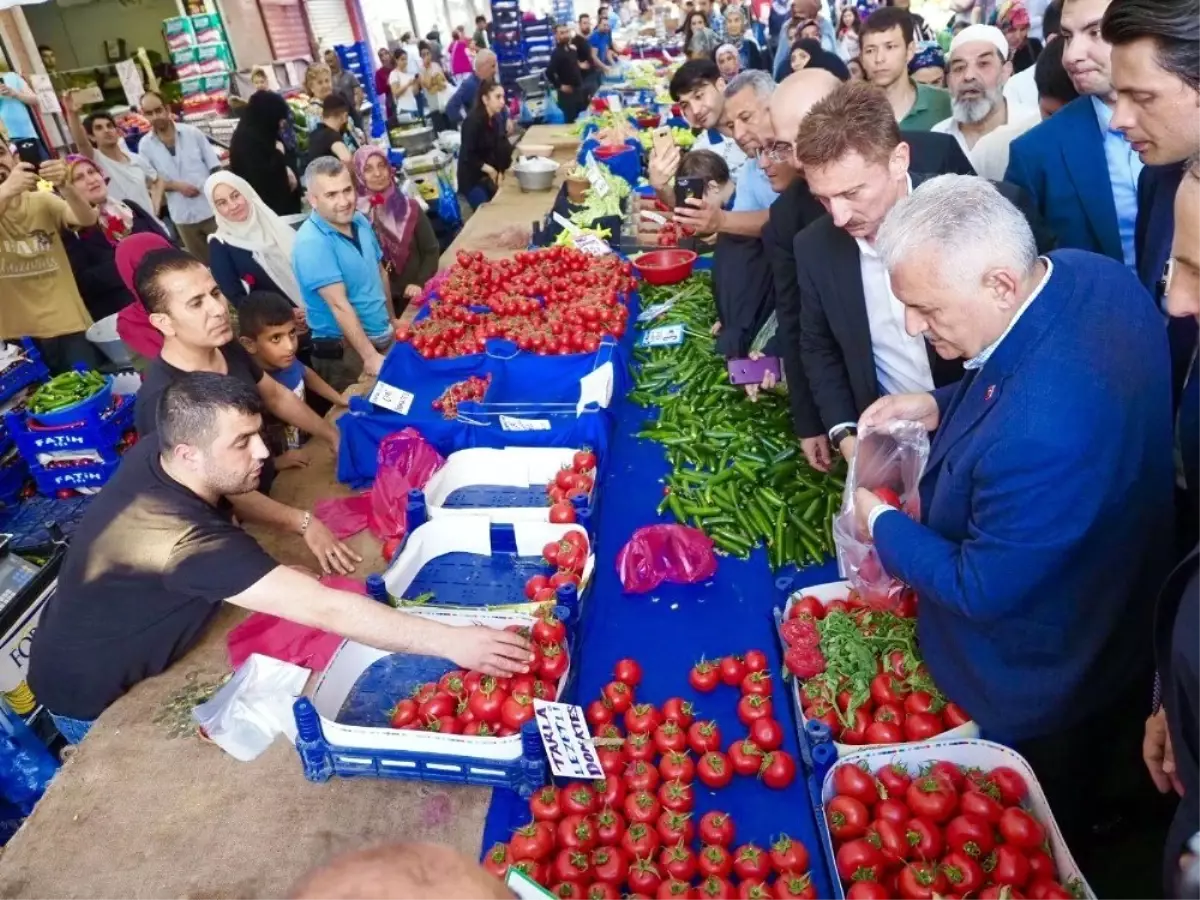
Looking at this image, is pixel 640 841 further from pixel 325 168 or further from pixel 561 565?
pixel 325 168

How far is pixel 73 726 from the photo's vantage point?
2922 millimetres

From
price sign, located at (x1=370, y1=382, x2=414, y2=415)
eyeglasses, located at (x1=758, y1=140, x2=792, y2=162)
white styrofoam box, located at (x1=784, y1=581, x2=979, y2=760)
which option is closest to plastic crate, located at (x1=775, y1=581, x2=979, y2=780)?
white styrofoam box, located at (x1=784, y1=581, x2=979, y2=760)

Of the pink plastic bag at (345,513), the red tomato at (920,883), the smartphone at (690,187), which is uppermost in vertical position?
the smartphone at (690,187)

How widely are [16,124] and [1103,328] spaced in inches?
387

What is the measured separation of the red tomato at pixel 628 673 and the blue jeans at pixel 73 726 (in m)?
1.93

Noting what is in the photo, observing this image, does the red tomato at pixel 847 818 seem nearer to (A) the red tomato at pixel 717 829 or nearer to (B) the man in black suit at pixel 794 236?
(A) the red tomato at pixel 717 829

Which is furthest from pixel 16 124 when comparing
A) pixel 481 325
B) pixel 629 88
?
pixel 629 88

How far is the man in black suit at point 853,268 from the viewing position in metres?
2.49

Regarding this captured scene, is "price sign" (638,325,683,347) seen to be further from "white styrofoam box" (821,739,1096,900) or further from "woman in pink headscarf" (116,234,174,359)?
"white styrofoam box" (821,739,1096,900)

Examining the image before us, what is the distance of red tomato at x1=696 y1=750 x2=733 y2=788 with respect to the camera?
2.22 meters

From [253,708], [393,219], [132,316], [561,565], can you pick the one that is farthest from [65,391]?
[561,565]

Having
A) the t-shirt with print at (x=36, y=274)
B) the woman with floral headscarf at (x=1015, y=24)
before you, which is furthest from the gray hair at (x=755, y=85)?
the woman with floral headscarf at (x=1015, y=24)

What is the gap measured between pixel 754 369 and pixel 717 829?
2407 mm

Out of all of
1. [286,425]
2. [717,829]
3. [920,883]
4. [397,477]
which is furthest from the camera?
[286,425]
